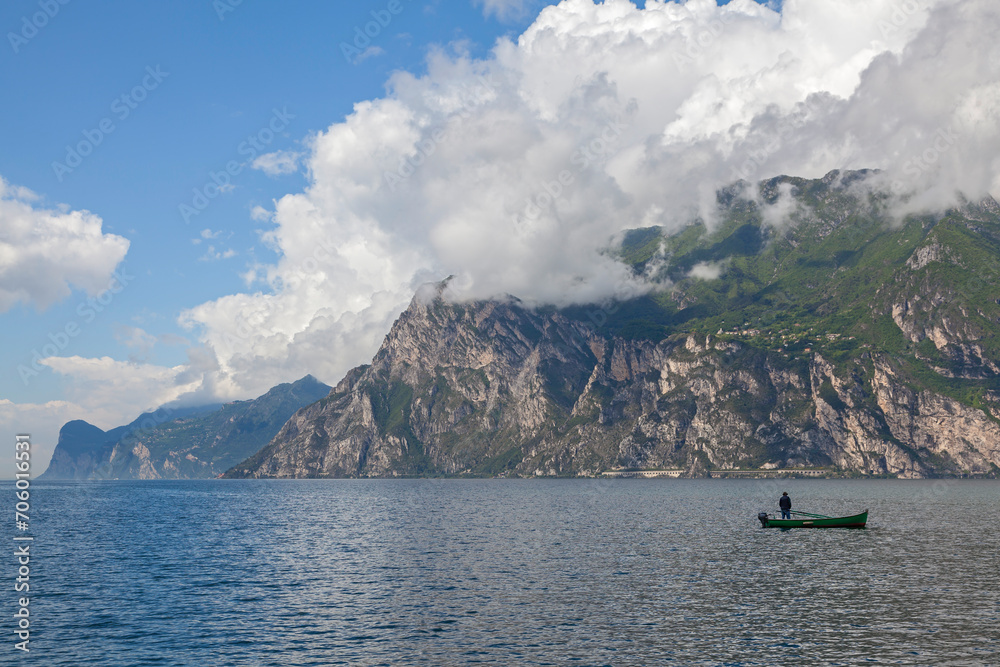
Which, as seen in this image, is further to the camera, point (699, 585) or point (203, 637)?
point (699, 585)

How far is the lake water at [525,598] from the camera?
1957 inches

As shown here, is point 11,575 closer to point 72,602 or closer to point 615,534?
point 72,602

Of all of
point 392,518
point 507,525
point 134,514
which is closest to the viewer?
point 507,525

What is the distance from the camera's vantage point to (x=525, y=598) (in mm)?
66375

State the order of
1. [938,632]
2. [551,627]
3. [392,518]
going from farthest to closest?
[392,518]
[551,627]
[938,632]

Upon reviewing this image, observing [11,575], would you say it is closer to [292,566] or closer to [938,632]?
[292,566]

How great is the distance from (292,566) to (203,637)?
118 ft

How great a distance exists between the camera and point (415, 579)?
78875 millimetres

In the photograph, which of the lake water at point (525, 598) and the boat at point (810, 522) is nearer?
the lake water at point (525, 598)

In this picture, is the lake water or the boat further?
the boat

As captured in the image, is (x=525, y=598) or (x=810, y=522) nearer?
(x=525, y=598)

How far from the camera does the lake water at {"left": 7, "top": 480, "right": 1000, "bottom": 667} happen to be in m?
49.7

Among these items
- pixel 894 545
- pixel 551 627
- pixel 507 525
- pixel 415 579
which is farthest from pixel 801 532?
pixel 551 627

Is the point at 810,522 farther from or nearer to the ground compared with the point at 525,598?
nearer to the ground
